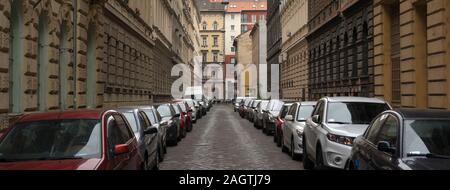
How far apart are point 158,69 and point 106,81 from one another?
23.6m

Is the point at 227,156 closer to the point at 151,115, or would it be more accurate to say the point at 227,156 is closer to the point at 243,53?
the point at 151,115

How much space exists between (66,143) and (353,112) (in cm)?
665

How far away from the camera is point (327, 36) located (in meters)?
37.2

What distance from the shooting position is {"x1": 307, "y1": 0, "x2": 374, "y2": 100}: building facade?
90.1 ft

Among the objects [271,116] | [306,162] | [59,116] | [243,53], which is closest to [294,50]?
[271,116]

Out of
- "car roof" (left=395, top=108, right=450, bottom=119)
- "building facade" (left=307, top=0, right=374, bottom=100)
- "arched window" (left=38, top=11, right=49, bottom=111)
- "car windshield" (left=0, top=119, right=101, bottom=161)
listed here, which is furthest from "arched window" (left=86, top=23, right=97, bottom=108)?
"car roof" (left=395, top=108, right=450, bottom=119)

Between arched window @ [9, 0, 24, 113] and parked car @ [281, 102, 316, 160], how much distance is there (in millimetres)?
6875

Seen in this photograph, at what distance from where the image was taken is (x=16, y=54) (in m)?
16.1

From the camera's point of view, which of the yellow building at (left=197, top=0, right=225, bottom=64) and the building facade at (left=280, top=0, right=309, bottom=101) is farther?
the yellow building at (left=197, top=0, right=225, bottom=64)

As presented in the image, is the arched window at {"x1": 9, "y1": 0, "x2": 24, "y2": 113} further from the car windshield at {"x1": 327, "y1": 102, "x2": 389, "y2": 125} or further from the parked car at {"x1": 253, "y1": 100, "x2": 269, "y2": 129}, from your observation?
the parked car at {"x1": 253, "y1": 100, "x2": 269, "y2": 129}

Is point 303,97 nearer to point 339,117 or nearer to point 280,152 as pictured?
point 280,152

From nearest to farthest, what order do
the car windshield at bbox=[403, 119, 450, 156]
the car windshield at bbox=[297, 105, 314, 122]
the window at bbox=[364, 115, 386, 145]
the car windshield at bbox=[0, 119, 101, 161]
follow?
the car windshield at bbox=[403, 119, 450, 156]
the car windshield at bbox=[0, 119, 101, 161]
the window at bbox=[364, 115, 386, 145]
the car windshield at bbox=[297, 105, 314, 122]

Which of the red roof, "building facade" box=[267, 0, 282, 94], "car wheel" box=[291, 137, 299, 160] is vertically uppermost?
the red roof
